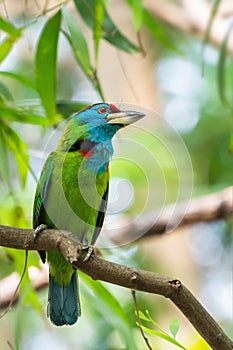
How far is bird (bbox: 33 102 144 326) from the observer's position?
2148mm

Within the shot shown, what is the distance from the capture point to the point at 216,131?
529 centimetres

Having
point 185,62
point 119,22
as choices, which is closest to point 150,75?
point 119,22

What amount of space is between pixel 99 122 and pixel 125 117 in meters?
0.10

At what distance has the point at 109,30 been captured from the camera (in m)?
2.69

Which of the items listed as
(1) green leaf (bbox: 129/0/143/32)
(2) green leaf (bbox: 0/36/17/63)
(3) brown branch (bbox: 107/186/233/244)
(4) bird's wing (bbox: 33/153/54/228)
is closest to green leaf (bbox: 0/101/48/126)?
(2) green leaf (bbox: 0/36/17/63)

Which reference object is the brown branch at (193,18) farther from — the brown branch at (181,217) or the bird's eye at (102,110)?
the bird's eye at (102,110)

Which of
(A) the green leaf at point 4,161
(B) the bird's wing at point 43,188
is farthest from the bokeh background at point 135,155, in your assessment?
(B) the bird's wing at point 43,188

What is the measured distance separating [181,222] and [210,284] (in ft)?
5.50

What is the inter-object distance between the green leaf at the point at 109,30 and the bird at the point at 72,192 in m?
0.50

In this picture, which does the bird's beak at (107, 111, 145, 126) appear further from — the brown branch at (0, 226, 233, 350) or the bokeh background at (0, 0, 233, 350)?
the brown branch at (0, 226, 233, 350)

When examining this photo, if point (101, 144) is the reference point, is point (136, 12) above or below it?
above

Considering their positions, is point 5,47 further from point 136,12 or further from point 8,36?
point 136,12

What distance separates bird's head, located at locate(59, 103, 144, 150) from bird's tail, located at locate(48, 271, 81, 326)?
399 mm

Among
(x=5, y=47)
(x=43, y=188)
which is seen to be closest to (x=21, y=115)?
(x=5, y=47)
